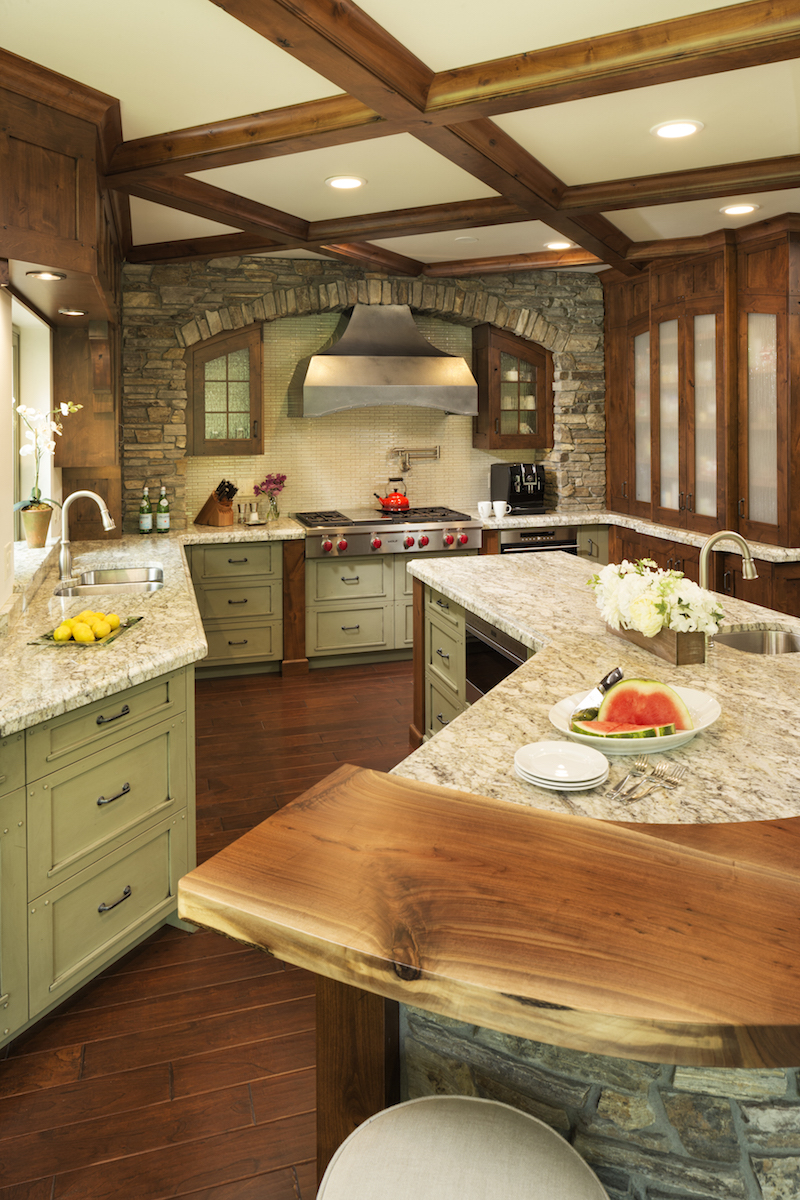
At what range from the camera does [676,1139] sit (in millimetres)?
1255

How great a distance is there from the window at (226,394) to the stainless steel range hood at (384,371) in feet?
1.39

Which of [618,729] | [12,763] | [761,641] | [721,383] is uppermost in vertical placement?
[721,383]

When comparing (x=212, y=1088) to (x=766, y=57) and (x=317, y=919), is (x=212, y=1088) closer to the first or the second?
(x=317, y=919)

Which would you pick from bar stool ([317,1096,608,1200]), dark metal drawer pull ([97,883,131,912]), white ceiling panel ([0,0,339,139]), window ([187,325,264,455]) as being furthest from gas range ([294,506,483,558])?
bar stool ([317,1096,608,1200])

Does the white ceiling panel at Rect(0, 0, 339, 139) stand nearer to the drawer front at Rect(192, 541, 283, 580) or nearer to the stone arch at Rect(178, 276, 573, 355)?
the stone arch at Rect(178, 276, 573, 355)

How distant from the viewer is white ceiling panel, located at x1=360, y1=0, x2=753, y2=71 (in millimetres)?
2451

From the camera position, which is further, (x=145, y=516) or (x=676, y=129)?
(x=145, y=516)

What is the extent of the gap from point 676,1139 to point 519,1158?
0.99 ft

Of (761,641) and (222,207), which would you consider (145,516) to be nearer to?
(222,207)

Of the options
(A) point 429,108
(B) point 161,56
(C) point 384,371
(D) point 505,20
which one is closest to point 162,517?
(C) point 384,371

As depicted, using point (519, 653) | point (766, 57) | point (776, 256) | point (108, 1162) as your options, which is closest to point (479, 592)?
point (519, 653)

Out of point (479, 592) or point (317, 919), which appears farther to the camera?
point (479, 592)

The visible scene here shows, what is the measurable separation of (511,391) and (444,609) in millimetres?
3482

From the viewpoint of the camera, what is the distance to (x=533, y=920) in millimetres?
1058
